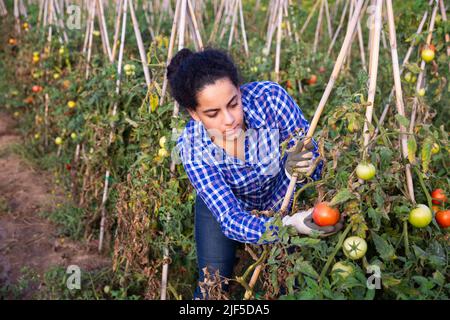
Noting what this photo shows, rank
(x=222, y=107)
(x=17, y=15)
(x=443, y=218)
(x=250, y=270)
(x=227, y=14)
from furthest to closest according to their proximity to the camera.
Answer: (x=17, y=15)
(x=227, y=14)
(x=222, y=107)
(x=250, y=270)
(x=443, y=218)

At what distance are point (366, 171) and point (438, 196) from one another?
0.91 feet

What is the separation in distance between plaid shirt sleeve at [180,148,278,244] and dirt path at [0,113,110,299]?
1.10 metres

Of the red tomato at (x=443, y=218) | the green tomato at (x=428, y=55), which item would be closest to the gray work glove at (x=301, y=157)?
the red tomato at (x=443, y=218)

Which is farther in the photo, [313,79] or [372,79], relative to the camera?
[313,79]

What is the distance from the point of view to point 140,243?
2.02m

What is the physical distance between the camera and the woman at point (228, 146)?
149 centimetres

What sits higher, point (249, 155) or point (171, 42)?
point (171, 42)

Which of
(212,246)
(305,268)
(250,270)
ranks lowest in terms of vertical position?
(212,246)

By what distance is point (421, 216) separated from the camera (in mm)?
1146

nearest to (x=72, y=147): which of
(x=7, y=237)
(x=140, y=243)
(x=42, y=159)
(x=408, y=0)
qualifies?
(x=42, y=159)

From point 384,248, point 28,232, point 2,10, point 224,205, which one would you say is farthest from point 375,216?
point 2,10

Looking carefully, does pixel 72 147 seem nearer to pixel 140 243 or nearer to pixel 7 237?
pixel 7 237

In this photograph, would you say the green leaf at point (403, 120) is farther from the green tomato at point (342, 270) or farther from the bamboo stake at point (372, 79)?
the green tomato at point (342, 270)

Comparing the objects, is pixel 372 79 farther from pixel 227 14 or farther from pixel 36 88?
pixel 36 88
